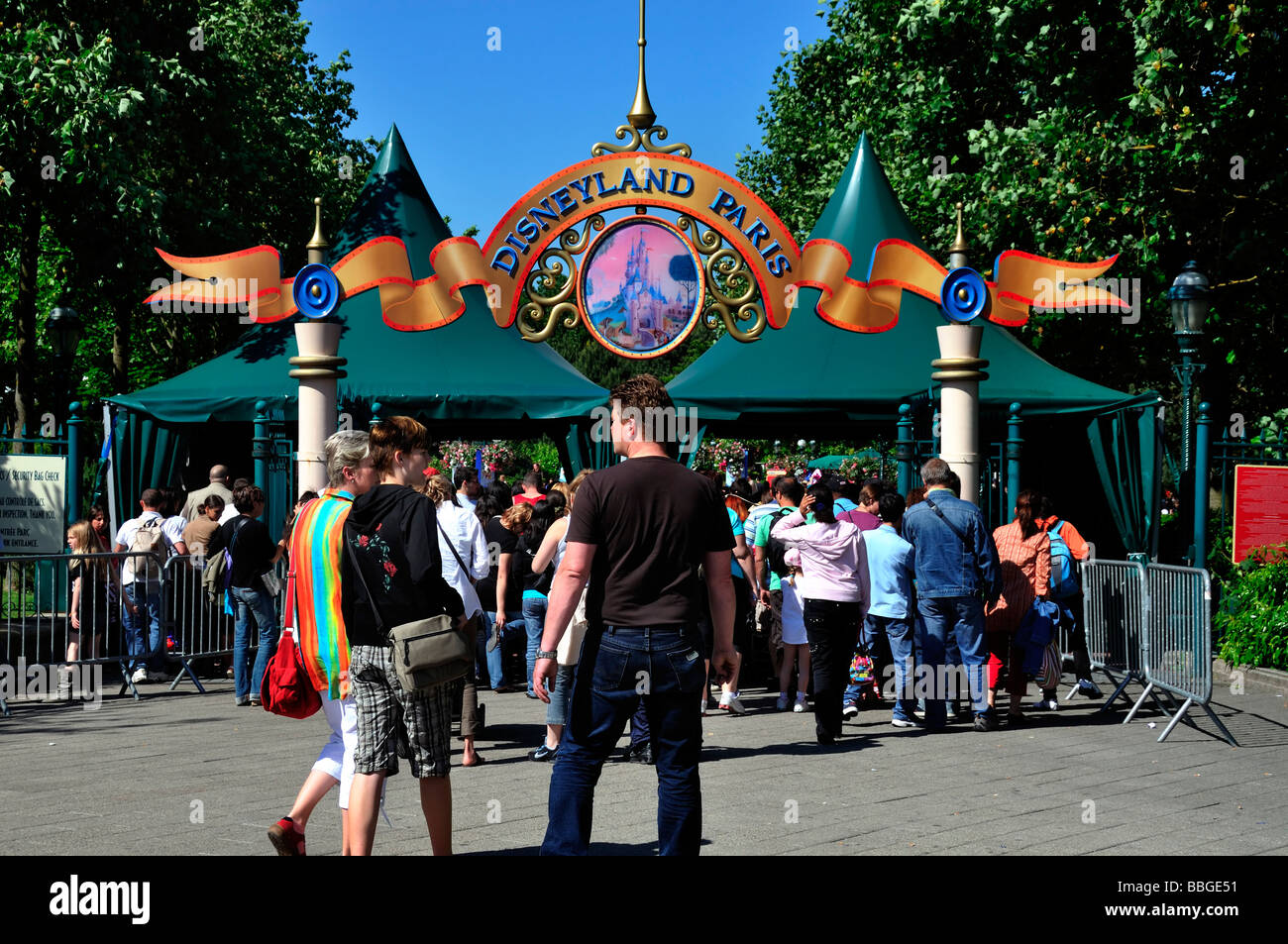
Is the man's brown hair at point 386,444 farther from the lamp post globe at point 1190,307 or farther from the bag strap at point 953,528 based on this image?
the lamp post globe at point 1190,307

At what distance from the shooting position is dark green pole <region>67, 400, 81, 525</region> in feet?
43.1

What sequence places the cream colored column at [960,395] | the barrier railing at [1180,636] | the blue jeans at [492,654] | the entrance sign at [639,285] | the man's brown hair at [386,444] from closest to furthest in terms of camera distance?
1. the man's brown hair at [386,444]
2. the barrier railing at [1180,636]
3. the blue jeans at [492,654]
4. the cream colored column at [960,395]
5. the entrance sign at [639,285]

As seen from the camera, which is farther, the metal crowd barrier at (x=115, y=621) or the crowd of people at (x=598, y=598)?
the metal crowd barrier at (x=115, y=621)

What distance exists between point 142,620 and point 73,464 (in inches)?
91.0

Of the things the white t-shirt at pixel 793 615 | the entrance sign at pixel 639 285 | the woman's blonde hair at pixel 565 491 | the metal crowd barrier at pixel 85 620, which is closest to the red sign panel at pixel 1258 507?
the white t-shirt at pixel 793 615

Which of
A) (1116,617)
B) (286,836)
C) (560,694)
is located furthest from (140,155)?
(286,836)

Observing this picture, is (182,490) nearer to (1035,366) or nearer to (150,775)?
(150,775)

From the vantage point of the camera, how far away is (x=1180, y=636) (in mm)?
9234

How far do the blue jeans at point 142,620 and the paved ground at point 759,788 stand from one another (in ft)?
4.96

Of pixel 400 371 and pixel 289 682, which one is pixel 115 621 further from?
pixel 289 682

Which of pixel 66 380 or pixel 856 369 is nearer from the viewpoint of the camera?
pixel 66 380

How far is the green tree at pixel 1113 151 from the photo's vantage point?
15.4 m
